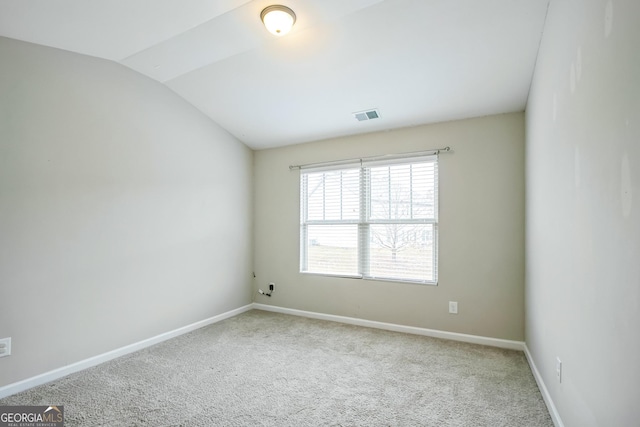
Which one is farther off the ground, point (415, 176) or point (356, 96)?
point (356, 96)

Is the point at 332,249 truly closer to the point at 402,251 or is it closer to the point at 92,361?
the point at 402,251

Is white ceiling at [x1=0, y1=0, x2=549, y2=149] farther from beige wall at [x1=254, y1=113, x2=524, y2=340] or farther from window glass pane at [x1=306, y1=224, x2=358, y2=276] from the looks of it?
window glass pane at [x1=306, y1=224, x2=358, y2=276]

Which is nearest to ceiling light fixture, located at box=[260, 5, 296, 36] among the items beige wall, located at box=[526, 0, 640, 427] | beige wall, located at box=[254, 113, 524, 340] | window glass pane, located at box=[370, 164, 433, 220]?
beige wall, located at box=[526, 0, 640, 427]

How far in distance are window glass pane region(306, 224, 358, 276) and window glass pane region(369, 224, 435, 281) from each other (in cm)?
24

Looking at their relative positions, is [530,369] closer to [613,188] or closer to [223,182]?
[613,188]

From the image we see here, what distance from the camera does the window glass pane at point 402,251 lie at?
11.7 feet

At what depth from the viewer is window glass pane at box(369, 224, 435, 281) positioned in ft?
11.7

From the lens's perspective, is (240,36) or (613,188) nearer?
(613,188)

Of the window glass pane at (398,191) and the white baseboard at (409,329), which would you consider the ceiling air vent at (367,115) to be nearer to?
the window glass pane at (398,191)

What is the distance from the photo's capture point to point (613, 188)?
118 cm

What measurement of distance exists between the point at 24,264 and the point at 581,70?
363 cm

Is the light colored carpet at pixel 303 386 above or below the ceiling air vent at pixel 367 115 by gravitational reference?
below

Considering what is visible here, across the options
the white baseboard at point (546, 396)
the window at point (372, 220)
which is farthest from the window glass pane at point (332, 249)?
the white baseboard at point (546, 396)

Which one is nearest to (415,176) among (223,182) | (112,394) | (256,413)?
(223,182)
